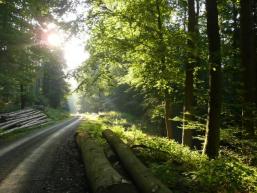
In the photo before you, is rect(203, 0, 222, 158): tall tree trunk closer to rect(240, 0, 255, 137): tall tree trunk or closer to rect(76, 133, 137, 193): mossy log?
rect(240, 0, 255, 137): tall tree trunk

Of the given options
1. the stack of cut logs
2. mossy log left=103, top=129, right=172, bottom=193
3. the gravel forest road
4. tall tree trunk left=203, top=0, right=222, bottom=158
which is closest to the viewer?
mossy log left=103, top=129, right=172, bottom=193

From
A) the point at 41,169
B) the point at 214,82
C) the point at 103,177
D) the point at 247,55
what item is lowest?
the point at 41,169

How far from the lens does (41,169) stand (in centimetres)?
1065

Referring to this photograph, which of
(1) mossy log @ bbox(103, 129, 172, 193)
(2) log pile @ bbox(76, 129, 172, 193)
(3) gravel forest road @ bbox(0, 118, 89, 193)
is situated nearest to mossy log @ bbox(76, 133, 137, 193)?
(2) log pile @ bbox(76, 129, 172, 193)

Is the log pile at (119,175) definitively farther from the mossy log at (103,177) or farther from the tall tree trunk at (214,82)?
the tall tree trunk at (214,82)

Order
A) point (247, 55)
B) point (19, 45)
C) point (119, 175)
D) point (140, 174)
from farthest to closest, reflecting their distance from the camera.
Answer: point (19, 45) < point (247, 55) < point (140, 174) < point (119, 175)

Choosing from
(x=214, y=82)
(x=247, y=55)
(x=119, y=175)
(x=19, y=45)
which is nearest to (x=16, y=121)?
(x=19, y=45)

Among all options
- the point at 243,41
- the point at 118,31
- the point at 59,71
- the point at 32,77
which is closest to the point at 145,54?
the point at 118,31

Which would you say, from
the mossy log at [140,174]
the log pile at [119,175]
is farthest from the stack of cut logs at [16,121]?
the mossy log at [140,174]

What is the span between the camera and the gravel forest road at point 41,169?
28.4ft

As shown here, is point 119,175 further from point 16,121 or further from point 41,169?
point 16,121

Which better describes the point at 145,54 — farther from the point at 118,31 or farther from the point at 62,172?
the point at 62,172

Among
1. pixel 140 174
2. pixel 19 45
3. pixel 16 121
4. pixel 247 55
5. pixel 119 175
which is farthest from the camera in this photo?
pixel 16 121

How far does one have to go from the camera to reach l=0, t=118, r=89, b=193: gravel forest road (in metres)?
8.65
